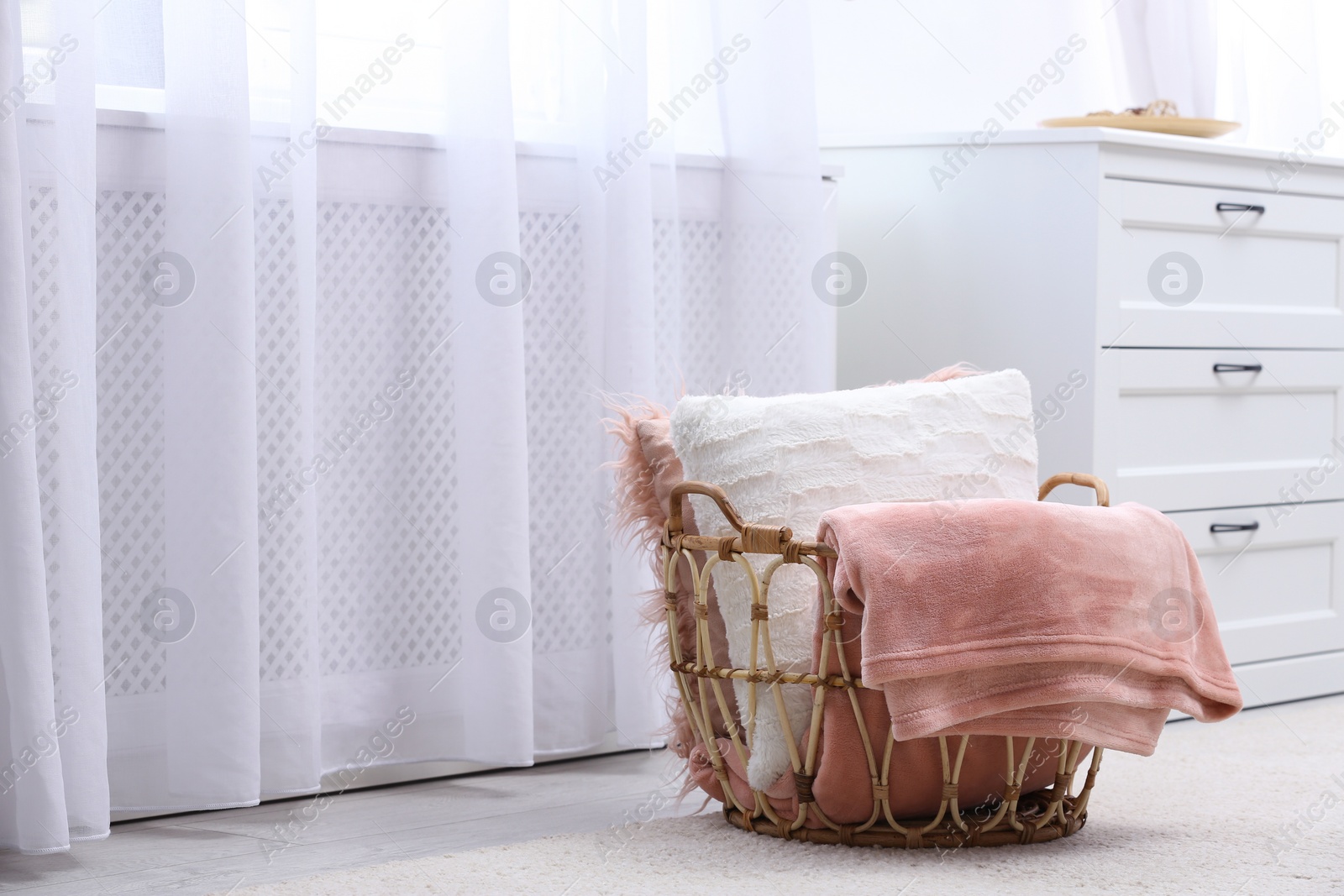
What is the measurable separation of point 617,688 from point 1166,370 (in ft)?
2.83

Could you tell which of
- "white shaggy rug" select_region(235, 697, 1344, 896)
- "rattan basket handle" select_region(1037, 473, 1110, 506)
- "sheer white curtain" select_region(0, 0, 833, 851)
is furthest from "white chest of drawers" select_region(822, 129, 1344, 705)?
"white shaggy rug" select_region(235, 697, 1344, 896)

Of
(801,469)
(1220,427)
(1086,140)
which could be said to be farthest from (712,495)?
(1220,427)

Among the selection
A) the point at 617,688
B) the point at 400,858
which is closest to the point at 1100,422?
the point at 617,688

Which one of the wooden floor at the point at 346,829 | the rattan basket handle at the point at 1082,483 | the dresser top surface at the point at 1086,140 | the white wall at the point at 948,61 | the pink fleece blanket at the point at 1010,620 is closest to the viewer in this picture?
the pink fleece blanket at the point at 1010,620

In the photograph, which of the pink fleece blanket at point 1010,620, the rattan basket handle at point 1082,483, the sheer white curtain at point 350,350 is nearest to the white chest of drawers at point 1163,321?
the sheer white curtain at point 350,350

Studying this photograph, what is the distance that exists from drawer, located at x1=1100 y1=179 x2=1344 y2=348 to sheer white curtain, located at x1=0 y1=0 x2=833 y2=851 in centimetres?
41

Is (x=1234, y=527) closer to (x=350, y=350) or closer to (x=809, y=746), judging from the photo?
(x=809, y=746)

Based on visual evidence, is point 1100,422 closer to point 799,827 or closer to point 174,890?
point 799,827

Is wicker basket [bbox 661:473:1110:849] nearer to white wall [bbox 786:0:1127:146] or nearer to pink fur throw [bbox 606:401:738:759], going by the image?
pink fur throw [bbox 606:401:738:759]

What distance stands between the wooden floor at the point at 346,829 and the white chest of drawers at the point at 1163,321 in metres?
0.75

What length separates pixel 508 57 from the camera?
1516 mm

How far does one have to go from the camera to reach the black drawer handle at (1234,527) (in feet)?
6.02

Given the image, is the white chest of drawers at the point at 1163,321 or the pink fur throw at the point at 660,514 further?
the white chest of drawers at the point at 1163,321

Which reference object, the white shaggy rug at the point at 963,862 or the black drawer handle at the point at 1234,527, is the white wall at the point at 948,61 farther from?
the white shaggy rug at the point at 963,862
